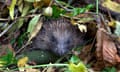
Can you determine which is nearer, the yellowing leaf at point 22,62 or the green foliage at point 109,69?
the green foliage at point 109,69

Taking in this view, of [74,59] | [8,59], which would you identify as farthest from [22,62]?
[74,59]

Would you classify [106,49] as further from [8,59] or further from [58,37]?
[8,59]

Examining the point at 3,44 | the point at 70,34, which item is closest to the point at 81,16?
the point at 70,34

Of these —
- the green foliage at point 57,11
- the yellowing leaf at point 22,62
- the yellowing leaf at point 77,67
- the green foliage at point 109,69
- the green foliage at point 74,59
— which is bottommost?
the green foliage at point 109,69

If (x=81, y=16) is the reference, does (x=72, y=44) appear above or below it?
below

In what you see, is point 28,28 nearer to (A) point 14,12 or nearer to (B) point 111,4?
(A) point 14,12

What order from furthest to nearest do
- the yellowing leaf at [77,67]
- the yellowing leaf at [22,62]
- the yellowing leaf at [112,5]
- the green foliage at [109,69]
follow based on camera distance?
the yellowing leaf at [112,5] → the yellowing leaf at [22,62] → the green foliage at [109,69] → the yellowing leaf at [77,67]

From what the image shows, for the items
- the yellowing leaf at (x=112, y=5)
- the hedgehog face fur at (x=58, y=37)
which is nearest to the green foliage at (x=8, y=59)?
the hedgehog face fur at (x=58, y=37)

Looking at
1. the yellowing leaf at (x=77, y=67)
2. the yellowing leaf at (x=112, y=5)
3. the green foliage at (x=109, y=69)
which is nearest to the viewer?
the yellowing leaf at (x=77, y=67)

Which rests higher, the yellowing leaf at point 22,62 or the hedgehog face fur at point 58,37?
the hedgehog face fur at point 58,37

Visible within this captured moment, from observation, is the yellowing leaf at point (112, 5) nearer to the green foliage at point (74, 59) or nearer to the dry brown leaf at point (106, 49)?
the dry brown leaf at point (106, 49)
